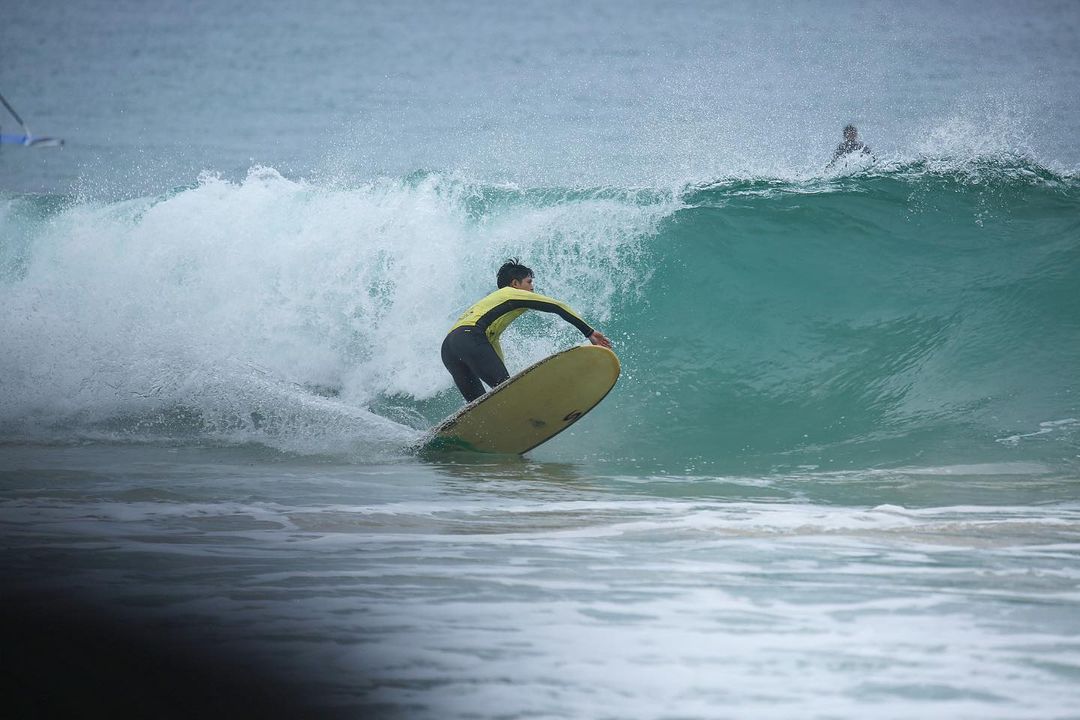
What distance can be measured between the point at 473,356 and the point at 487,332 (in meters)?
0.15

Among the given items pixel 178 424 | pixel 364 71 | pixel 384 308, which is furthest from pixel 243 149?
pixel 178 424

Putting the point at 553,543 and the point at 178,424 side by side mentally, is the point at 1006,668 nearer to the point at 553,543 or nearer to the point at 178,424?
the point at 553,543

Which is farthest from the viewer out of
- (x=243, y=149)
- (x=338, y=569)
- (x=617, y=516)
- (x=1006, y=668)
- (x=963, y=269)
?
(x=243, y=149)

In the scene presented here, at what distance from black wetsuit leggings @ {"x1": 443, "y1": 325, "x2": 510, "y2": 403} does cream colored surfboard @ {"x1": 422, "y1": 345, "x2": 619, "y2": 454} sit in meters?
0.21

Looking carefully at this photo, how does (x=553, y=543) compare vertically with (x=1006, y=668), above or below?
above

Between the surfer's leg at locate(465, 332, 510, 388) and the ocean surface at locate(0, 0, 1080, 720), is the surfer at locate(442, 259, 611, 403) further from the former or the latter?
the ocean surface at locate(0, 0, 1080, 720)

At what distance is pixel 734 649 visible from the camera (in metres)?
2.14

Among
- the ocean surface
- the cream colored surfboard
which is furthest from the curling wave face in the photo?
the cream colored surfboard

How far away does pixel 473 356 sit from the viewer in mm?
5621

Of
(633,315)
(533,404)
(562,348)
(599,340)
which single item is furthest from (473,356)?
(633,315)

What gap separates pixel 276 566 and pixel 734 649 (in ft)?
4.09

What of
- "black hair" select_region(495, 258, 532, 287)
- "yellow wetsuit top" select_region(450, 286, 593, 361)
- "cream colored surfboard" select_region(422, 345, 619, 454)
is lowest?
"cream colored surfboard" select_region(422, 345, 619, 454)

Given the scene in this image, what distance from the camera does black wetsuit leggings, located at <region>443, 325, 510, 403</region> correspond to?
560 cm

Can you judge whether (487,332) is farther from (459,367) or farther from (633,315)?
(633,315)
